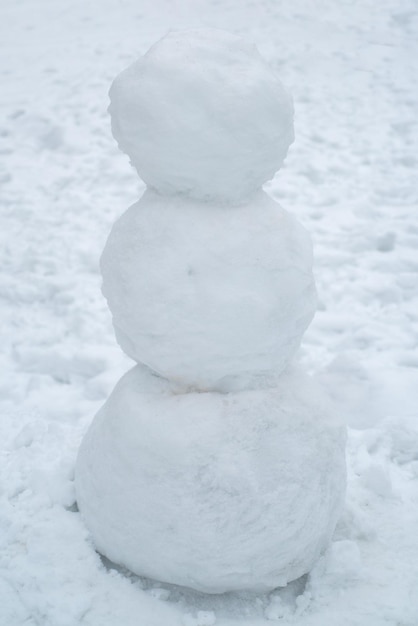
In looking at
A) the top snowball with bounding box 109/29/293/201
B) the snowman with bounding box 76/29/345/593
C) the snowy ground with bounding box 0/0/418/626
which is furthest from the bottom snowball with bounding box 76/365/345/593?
the top snowball with bounding box 109/29/293/201

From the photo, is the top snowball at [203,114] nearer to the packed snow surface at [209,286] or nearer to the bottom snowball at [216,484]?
the packed snow surface at [209,286]

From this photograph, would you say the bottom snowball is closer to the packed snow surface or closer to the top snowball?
the packed snow surface

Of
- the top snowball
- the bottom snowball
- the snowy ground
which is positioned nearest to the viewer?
the top snowball

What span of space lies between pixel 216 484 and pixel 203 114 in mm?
856

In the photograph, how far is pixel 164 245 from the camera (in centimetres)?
179

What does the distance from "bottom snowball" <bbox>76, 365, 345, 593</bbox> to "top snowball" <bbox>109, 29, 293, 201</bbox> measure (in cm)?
53

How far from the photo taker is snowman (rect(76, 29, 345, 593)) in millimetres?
1734

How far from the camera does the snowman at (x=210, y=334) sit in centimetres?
173

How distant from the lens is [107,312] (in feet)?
12.0

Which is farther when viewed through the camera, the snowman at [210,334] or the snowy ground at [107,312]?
the snowy ground at [107,312]

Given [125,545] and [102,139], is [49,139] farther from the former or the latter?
[125,545]

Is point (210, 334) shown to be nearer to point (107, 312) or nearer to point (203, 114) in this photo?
point (203, 114)

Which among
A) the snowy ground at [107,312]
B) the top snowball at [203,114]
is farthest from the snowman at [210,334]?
the snowy ground at [107,312]

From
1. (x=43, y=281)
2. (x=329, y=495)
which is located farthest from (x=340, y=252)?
(x=329, y=495)
